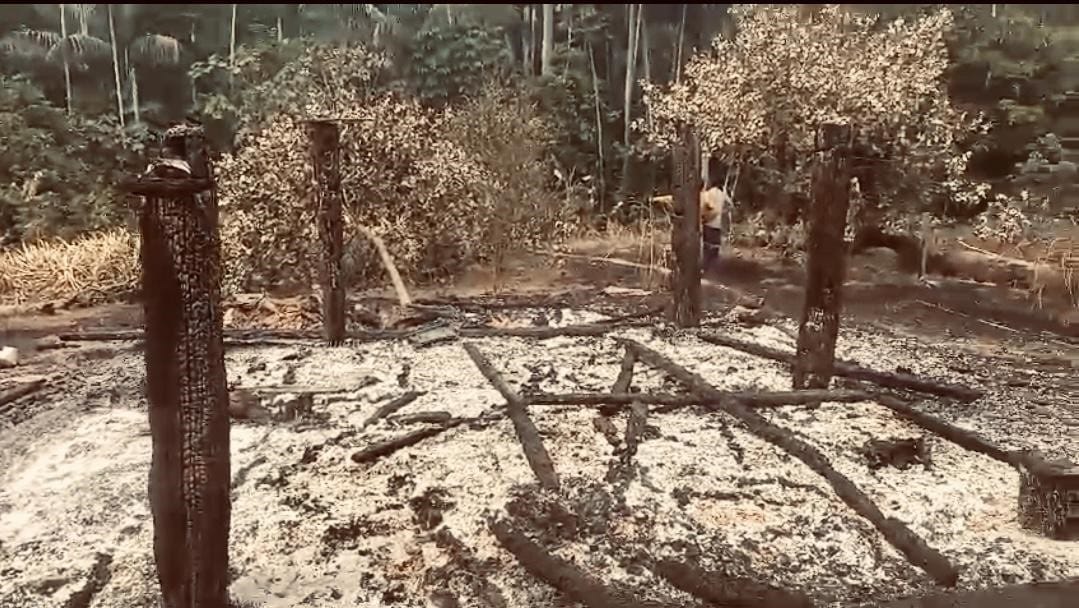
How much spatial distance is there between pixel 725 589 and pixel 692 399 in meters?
2.64

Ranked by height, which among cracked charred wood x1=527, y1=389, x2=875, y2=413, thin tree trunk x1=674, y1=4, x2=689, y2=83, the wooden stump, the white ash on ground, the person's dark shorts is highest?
thin tree trunk x1=674, y1=4, x2=689, y2=83

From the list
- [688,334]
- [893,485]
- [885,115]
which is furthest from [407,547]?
[885,115]

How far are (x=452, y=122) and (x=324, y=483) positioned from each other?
8.25 meters

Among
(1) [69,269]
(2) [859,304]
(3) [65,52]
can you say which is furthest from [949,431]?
(3) [65,52]

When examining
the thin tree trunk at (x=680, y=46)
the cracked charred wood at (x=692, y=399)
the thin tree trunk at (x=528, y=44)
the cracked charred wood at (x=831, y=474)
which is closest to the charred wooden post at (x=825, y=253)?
the cracked charred wood at (x=692, y=399)

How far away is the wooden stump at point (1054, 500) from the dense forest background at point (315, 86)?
14.0 ft

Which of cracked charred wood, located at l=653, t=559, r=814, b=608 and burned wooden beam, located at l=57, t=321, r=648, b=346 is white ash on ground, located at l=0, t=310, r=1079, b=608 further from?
burned wooden beam, located at l=57, t=321, r=648, b=346

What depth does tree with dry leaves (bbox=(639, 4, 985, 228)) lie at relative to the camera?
1181cm

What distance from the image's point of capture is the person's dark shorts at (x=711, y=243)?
36.8 ft

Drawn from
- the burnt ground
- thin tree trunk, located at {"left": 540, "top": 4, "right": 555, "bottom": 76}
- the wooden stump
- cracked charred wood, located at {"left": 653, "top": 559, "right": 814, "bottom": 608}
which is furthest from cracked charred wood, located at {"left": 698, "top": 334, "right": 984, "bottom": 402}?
thin tree trunk, located at {"left": 540, "top": 4, "right": 555, "bottom": 76}

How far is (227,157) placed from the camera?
985 cm

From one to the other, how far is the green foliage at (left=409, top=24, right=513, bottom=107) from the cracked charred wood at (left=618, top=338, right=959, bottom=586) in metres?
9.57

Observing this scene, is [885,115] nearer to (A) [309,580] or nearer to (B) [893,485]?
(B) [893,485]

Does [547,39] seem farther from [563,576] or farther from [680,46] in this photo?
[563,576]
